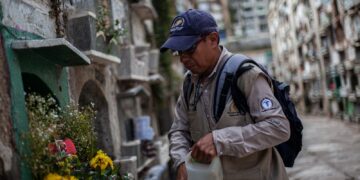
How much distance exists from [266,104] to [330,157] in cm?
1041

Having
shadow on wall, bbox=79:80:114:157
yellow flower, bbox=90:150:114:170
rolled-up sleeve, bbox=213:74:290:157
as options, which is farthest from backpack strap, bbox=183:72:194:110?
shadow on wall, bbox=79:80:114:157

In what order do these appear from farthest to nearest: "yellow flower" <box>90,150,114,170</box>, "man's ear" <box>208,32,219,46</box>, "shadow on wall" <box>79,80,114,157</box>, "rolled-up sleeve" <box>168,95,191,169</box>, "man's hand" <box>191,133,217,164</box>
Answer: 1. "shadow on wall" <box>79,80,114,157</box>
2. "yellow flower" <box>90,150,114,170</box>
3. "rolled-up sleeve" <box>168,95,191,169</box>
4. "man's ear" <box>208,32,219,46</box>
5. "man's hand" <box>191,133,217,164</box>

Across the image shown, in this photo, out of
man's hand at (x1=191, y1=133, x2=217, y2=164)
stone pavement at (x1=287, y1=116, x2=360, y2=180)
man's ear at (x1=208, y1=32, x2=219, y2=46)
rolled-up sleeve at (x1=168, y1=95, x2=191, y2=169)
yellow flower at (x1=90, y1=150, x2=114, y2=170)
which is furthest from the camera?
stone pavement at (x1=287, y1=116, x2=360, y2=180)

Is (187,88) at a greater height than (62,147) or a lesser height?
greater

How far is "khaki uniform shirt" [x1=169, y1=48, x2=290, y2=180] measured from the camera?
235 cm

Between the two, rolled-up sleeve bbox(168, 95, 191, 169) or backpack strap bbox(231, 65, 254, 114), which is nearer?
backpack strap bbox(231, 65, 254, 114)

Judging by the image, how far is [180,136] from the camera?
9.24 ft

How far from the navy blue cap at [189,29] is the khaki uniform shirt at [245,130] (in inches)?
9.4

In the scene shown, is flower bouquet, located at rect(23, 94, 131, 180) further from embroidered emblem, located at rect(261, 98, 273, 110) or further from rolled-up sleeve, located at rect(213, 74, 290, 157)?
embroidered emblem, located at rect(261, 98, 273, 110)

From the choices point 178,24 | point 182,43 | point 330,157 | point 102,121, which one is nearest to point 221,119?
point 182,43

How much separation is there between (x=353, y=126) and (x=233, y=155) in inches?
732

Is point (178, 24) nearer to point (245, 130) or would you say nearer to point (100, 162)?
point (245, 130)

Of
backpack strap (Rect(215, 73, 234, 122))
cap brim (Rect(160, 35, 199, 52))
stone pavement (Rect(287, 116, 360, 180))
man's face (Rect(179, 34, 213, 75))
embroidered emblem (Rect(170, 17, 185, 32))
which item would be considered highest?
embroidered emblem (Rect(170, 17, 185, 32))

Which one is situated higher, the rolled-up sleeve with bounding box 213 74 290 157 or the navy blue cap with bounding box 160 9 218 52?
the navy blue cap with bounding box 160 9 218 52
